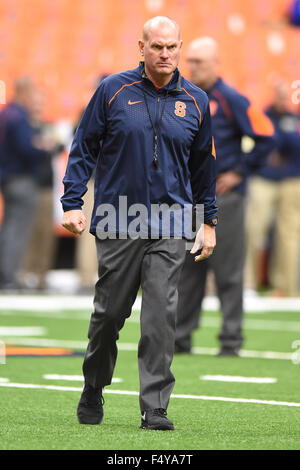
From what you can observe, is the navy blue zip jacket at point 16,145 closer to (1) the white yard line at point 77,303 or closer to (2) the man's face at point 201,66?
(1) the white yard line at point 77,303

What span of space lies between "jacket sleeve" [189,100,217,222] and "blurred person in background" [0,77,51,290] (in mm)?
9223

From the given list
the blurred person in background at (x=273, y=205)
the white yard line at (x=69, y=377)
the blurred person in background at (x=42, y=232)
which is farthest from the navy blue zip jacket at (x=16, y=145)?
the white yard line at (x=69, y=377)

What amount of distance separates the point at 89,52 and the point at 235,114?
1179 cm

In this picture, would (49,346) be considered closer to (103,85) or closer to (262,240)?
(103,85)

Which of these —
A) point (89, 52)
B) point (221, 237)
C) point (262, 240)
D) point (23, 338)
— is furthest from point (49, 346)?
point (89, 52)

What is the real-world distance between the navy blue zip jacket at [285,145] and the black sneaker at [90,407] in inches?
376

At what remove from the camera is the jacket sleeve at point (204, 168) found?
557cm

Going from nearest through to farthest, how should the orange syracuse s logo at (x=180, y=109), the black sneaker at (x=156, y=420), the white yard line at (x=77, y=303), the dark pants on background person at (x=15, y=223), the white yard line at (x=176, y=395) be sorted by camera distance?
the black sneaker at (x=156, y=420), the orange syracuse s logo at (x=180, y=109), the white yard line at (x=176, y=395), the white yard line at (x=77, y=303), the dark pants on background person at (x=15, y=223)

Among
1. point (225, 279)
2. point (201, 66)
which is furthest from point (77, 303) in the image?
point (201, 66)

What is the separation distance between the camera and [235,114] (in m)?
8.72

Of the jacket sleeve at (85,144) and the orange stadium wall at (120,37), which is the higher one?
the orange stadium wall at (120,37)

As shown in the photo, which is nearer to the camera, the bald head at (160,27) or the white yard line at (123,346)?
the bald head at (160,27)

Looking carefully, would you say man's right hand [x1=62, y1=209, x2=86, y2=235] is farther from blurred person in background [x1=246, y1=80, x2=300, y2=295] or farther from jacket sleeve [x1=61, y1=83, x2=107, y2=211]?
blurred person in background [x1=246, y1=80, x2=300, y2=295]

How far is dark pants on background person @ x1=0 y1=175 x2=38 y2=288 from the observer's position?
14703 mm
